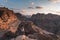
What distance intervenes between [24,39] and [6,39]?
3876 cm

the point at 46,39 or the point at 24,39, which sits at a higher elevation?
the point at 24,39

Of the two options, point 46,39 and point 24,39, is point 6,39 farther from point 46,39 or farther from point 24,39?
point 46,39

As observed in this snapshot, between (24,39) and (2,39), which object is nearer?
(24,39)

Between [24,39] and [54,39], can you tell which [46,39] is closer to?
[54,39]

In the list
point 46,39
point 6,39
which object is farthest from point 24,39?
point 46,39

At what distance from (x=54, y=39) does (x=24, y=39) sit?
8318 cm

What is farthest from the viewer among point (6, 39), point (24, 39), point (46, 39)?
point (46, 39)

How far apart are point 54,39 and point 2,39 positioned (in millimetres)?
67861

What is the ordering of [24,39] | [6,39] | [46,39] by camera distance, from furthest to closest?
[46,39], [6,39], [24,39]

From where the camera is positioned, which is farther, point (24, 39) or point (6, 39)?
point (6, 39)

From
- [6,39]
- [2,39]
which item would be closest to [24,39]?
[6,39]

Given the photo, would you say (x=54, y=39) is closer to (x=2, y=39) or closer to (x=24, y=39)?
(x=2, y=39)

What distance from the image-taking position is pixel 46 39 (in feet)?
644

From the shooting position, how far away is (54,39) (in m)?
200
